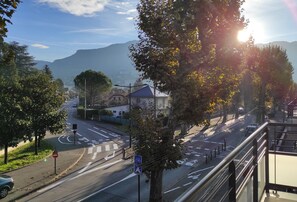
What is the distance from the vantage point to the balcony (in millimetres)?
2160

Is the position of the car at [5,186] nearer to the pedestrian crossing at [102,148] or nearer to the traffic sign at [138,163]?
the traffic sign at [138,163]

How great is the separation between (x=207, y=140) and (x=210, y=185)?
140ft

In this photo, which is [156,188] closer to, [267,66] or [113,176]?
[113,176]

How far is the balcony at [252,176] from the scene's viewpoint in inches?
85.0

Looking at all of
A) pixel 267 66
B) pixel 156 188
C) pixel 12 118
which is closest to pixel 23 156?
pixel 12 118

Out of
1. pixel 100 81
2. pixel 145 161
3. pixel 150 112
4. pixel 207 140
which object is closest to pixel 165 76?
pixel 150 112

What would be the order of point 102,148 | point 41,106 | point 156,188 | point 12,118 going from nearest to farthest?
point 156,188 < point 12,118 < point 41,106 < point 102,148

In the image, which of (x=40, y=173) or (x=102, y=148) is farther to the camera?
(x=102, y=148)

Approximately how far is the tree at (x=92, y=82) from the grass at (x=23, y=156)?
1577 inches

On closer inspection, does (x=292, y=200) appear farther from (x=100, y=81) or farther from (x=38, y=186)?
(x=100, y=81)

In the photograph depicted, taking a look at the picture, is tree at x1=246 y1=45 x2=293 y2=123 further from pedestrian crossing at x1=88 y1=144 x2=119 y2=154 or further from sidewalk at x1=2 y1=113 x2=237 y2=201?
sidewalk at x1=2 y1=113 x2=237 y2=201

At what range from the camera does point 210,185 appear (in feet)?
7.03

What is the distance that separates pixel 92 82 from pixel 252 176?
76926 mm

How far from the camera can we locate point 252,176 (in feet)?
14.0
